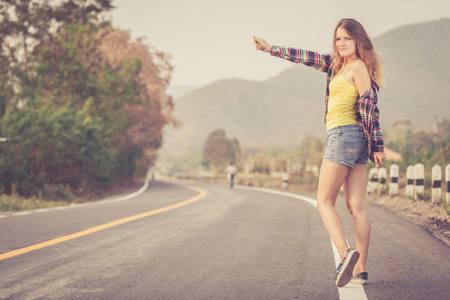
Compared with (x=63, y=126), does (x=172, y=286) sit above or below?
below

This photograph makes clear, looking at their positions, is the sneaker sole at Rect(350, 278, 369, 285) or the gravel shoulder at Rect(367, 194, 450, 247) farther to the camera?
the gravel shoulder at Rect(367, 194, 450, 247)

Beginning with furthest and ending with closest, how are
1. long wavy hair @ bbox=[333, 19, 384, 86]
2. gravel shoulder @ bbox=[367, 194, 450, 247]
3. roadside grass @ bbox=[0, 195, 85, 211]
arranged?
roadside grass @ bbox=[0, 195, 85, 211] → gravel shoulder @ bbox=[367, 194, 450, 247] → long wavy hair @ bbox=[333, 19, 384, 86]

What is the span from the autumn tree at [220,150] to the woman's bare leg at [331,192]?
403 feet

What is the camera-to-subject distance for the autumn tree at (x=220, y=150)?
421ft

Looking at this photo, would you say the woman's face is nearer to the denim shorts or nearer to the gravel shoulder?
the denim shorts

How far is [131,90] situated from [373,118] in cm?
2372

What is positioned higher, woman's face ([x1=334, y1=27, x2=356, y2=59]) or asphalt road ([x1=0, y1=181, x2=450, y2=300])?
woman's face ([x1=334, y1=27, x2=356, y2=59])

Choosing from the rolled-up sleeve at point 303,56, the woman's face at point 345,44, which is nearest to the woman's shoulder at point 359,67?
the woman's face at point 345,44

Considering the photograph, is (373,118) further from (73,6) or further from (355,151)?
(73,6)

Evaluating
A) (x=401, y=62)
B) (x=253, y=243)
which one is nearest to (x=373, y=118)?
(x=253, y=243)

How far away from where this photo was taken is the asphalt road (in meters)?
3.58

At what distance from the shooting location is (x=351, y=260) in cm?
358

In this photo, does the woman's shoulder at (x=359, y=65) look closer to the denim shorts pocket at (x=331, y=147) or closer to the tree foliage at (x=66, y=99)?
the denim shorts pocket at (x=331, y=147)

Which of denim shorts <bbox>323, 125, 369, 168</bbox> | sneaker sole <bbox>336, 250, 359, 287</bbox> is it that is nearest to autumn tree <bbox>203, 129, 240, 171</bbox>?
denim shorts <bbox>323, 125, 369, 168</bbox>
